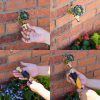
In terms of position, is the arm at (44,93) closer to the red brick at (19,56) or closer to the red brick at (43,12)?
the red brick at (19,56)

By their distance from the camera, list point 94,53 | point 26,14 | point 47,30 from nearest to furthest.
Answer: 1. point 26,14
2. point 47,30
3. point 94,53

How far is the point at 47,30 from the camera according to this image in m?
3.06

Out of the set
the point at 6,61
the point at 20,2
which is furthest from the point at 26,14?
the point at 6,61

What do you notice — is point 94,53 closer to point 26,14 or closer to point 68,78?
point 68,78

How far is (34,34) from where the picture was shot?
296 centimetres

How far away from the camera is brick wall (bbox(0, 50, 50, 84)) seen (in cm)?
308

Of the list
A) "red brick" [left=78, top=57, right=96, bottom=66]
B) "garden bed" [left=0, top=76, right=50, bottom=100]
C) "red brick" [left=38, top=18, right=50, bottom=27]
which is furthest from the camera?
"red brick" [left=78, top=57, right=96, bottom=66]

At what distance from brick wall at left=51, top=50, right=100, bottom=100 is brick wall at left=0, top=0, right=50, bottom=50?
0.25 m

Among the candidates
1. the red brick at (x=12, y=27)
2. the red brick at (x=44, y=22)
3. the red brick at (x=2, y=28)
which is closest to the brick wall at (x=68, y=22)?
the red brick at (x=44, y=22)

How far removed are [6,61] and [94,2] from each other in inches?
38.0

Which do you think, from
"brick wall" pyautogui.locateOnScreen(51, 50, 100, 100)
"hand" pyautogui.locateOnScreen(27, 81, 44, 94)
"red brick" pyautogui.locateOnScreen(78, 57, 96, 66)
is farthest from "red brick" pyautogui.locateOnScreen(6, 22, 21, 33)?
"red brick" pyautogui.locateOnScreen(78, 57, 96, 66)

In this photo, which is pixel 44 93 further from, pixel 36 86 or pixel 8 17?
pixel 8 17

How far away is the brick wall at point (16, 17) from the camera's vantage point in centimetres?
282

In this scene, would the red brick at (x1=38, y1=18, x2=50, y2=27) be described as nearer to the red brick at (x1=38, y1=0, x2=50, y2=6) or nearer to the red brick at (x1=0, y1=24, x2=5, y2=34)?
the red brick at (x1=38, y1=0, x2=50, y2=6)
